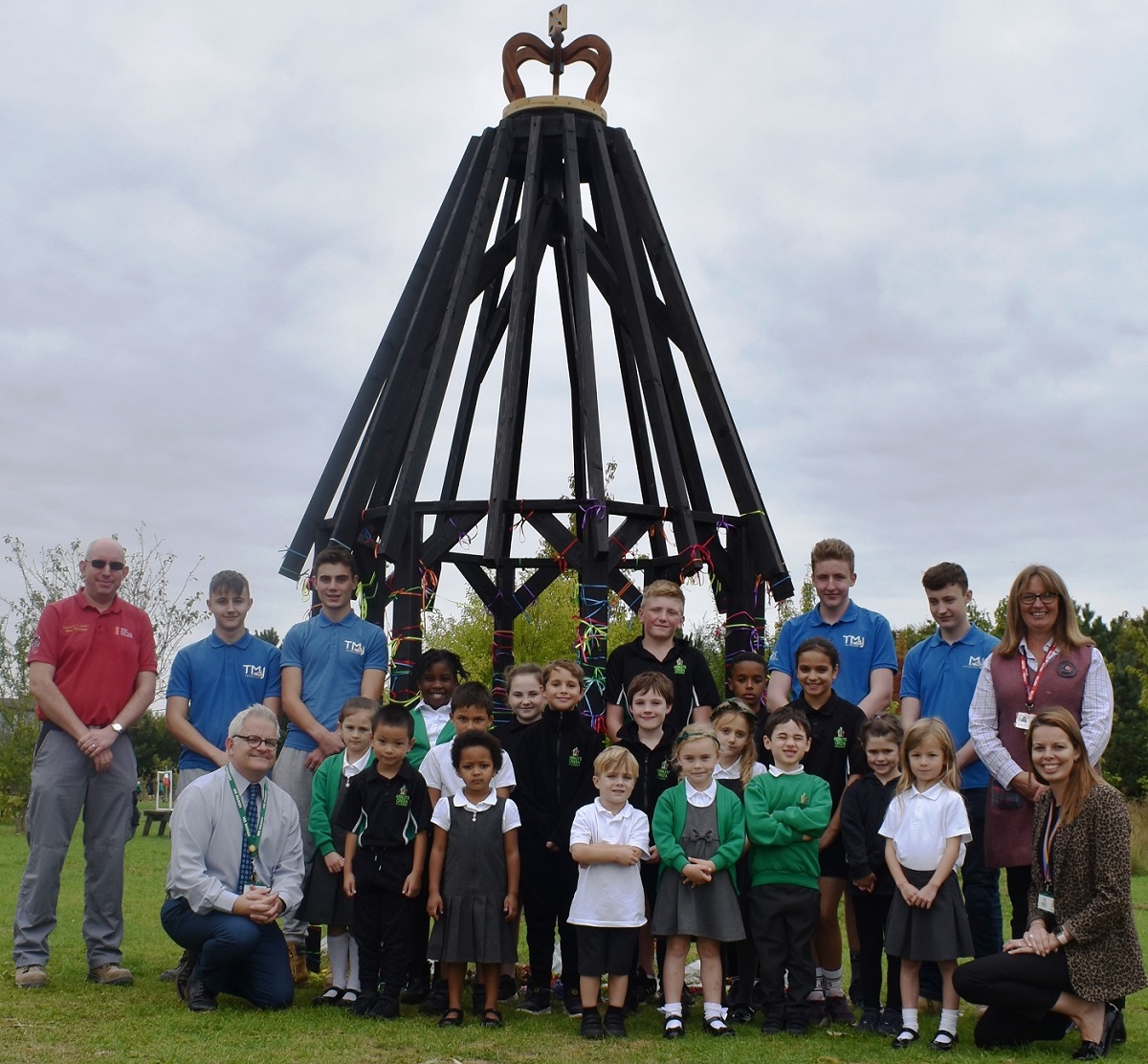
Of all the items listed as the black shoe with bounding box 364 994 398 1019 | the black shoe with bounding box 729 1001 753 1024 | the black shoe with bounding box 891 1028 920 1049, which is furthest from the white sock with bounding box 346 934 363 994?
the black shoe with bounding box 891 1028 920 1049

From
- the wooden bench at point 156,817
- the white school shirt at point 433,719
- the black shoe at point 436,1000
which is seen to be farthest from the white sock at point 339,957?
the wooden bench at point 156,817

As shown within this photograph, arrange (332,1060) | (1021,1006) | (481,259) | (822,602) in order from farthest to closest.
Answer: (481,259), (822,602), (1021,1006), (332,1060)

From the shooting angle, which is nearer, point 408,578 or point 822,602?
point 822,602

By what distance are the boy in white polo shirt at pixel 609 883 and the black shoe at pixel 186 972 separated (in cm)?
182

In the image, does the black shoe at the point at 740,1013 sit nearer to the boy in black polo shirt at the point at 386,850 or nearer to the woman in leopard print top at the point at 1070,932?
the woman in leopard print top at the point at 1070,932

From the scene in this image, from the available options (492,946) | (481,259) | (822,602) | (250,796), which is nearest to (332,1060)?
(492,946)

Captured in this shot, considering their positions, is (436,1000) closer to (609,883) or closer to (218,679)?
(609,883)

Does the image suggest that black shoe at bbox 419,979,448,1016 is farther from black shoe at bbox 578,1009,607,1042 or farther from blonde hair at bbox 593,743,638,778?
blonde hair at bbox 593,743,638,778

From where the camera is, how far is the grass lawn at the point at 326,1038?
16.2ft

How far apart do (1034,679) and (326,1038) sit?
3465 mm

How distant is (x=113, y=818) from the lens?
6.64m

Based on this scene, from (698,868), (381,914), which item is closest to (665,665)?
(698,868)

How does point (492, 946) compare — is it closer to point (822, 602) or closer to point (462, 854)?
point (462, 854)

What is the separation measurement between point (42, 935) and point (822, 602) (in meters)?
4.28
